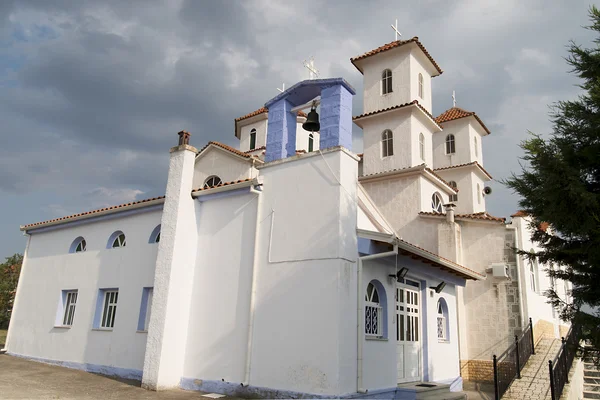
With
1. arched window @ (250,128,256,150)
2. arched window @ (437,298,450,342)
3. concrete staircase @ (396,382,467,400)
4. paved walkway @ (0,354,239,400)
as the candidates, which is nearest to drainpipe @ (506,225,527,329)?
arched window @ (437,298,450,342)

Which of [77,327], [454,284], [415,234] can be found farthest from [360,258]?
[77,327]

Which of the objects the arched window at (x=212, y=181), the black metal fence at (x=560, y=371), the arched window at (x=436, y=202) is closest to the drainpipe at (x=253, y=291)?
the black metal fence at (x=560, y=371)

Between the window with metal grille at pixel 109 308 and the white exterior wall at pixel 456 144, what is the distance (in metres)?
18.8

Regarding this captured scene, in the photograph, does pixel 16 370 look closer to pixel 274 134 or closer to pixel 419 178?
pixel 274 134

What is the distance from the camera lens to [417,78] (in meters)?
19.9

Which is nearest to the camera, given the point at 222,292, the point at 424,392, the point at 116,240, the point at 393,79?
the point at 424,392

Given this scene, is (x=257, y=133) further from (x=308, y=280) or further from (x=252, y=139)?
(x=308, y=280)

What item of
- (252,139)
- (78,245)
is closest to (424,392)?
(78,245)

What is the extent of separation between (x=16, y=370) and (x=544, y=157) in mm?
13934

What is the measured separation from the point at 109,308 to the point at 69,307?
2.19 metres

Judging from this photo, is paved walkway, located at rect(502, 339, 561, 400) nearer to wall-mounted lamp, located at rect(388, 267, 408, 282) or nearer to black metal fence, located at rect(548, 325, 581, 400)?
black metal fence, located at rect(548, 325, 581, 400)

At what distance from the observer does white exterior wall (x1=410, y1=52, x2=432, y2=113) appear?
19.5 meters

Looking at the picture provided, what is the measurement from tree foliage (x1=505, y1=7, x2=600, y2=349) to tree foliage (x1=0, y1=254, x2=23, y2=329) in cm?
3144

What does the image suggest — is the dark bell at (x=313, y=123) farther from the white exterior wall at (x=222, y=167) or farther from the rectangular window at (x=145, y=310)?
the white exterior wall at (x=222, y=167)
